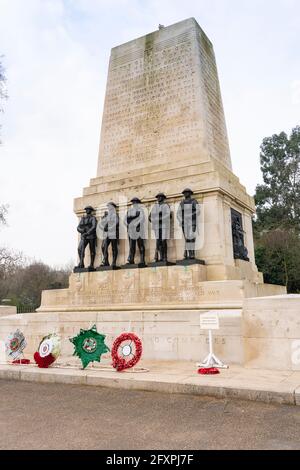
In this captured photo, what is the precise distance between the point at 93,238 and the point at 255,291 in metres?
6.11

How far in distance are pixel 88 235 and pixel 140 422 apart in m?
9.85

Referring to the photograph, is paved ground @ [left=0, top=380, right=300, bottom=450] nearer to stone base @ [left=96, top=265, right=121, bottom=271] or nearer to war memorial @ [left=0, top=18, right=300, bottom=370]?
war memorial @ [left=0, top=18, right=300, bottom=370]

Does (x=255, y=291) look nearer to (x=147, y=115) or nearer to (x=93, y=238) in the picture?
(x=93, y=238)

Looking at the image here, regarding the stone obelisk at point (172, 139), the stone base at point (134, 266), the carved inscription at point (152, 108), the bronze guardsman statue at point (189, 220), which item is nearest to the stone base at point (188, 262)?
the bronze guardsman statue at point (189, 220)

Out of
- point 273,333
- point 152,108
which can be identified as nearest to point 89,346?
point 273,333

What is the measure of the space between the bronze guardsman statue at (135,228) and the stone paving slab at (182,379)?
4.85m

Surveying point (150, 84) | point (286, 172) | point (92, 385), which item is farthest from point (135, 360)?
point (286, 172)

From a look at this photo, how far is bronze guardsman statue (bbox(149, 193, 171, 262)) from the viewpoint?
12884 millimetres

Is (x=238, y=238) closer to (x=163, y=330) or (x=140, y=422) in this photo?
(x=163, y=330)

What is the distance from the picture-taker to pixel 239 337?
9023 mm

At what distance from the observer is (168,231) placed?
42.7 feet

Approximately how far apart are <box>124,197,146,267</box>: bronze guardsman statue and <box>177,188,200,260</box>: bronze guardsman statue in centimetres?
148

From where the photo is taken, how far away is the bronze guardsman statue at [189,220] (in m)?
12.3

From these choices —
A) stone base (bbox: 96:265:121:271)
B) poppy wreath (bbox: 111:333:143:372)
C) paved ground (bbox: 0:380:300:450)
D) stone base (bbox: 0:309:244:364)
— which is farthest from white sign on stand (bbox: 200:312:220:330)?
stone base (bbox: 96:265:121:271)
